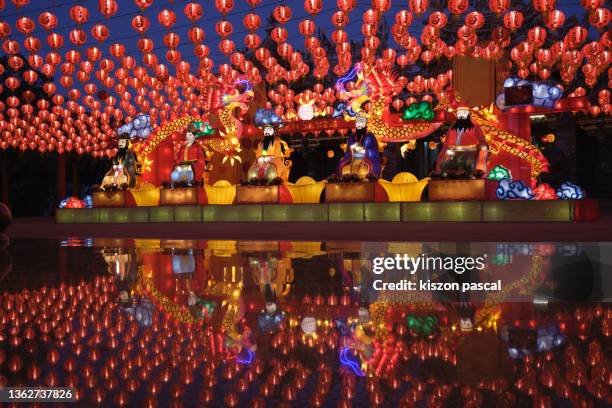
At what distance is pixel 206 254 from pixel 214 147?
12.4 m

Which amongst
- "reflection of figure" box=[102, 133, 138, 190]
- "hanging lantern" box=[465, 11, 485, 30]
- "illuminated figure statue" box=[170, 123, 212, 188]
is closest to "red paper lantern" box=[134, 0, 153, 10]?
"hanging lantern" box=[465, 11, 485, 30]

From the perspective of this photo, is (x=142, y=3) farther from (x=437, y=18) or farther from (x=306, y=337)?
(x=306, y=337)

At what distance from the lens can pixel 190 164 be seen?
17797mm

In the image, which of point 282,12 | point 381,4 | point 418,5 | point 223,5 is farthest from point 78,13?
point 418,5

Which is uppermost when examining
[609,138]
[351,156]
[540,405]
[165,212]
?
[609,138]

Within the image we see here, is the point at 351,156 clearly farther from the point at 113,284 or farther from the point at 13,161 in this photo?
the point at 13,161

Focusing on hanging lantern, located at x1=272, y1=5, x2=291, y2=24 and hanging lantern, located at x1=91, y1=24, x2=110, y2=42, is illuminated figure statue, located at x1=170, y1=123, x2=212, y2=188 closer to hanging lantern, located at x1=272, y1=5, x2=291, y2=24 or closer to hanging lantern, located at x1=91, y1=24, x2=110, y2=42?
hanging lantern, located at x1=91, y1=24, x2=110, y2=42

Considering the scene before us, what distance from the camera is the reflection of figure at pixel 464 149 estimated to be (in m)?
13.9

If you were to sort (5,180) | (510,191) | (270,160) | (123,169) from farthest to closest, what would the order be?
(5,180) → (123,169) → (270,160) → (510,191)

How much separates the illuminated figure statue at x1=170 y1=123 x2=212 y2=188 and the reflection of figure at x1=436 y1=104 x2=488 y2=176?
6828mm

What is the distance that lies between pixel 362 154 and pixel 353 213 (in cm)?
143

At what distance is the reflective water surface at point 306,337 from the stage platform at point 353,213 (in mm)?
7680

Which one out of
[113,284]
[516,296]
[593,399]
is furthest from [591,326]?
[113,284]

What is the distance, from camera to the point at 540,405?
6.24 feet
